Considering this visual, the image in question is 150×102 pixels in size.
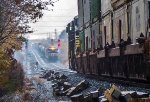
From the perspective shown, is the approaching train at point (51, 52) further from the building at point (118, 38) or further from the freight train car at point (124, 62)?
the freight train car at point (124, 62)

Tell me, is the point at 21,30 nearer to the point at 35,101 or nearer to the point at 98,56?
the point at 35,101

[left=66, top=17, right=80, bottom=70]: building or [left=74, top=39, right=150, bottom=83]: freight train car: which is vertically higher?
[left=66, top=17, right=80, bottom=70]: building

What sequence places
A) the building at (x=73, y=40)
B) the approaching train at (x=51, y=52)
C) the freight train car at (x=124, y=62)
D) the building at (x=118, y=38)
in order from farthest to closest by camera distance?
the approaching train at (x=51, y=52) < the building at (x=73, y=40) < the building at (x=118, y=38) < the freight train car at (x=124, y=62)

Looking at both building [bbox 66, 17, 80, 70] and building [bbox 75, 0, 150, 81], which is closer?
building [bbox 75, 0, 150, 81]

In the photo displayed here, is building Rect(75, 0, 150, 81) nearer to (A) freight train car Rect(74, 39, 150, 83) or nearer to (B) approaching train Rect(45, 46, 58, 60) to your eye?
(A) freight train car Rect(74, 39, 150, 83)

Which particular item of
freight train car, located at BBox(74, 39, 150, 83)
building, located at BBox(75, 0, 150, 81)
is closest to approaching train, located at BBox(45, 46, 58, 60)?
building, located at BBox(75, 0, 150, 81)

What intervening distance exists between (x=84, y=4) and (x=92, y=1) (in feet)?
19.0

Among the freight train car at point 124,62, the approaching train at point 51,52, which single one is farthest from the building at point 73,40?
the approaching train at point 51,52

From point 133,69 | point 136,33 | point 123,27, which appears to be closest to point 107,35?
point 123,27

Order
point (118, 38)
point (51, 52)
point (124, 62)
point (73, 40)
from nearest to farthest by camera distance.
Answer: point (124, 62) < point (118, 38) < point (73, 40) < point (51, 52)

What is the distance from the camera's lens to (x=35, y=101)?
20.4 m

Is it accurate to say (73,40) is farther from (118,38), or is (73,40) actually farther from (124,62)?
(124,62)

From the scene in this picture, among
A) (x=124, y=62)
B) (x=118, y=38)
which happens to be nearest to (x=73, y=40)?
(x=118, y=38)

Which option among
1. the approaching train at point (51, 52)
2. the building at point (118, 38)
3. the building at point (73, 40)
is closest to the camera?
the building at point (118, 38)
